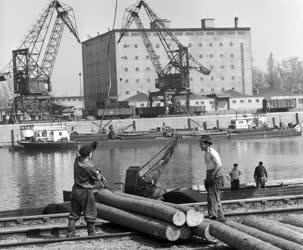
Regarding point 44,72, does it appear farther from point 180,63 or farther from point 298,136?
point 298,136

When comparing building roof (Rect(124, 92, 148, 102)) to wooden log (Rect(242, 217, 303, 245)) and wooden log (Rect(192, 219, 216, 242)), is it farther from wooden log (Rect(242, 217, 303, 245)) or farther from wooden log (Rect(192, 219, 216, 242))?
wooden log (Rect(242, 217, 303, 245))

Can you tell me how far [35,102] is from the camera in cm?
9575

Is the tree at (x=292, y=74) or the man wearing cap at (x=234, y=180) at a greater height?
the tree at (x=292, y=74)

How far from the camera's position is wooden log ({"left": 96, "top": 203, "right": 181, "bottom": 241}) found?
11.0m

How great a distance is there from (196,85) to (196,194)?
111 meters

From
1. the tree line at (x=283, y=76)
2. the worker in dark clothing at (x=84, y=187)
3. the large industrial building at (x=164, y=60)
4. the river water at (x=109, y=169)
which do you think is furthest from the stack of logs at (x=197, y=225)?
the tree line at (x=283, y=76)

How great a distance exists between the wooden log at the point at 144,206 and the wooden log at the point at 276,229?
1.22m

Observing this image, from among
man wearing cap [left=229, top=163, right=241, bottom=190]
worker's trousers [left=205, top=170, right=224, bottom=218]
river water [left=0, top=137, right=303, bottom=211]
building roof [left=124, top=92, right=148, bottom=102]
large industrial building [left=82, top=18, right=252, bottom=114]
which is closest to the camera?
worker's trousers [left=205, top=170, right=224, bottom=218]

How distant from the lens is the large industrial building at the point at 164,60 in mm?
120062

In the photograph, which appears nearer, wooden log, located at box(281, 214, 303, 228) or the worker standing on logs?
wooden log, located at box(281, 214, 303, 228)

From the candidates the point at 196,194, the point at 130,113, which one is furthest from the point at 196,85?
the point at 196,194

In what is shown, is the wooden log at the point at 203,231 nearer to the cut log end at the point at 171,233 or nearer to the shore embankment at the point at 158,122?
the cut log end at the point at 171,233

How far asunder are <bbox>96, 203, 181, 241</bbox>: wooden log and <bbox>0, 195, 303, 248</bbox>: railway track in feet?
0.63

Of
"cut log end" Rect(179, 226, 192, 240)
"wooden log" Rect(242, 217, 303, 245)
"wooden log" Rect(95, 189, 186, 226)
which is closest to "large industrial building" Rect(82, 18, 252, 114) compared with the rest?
"wooden log" Rect(95, 189, 186, 226)
